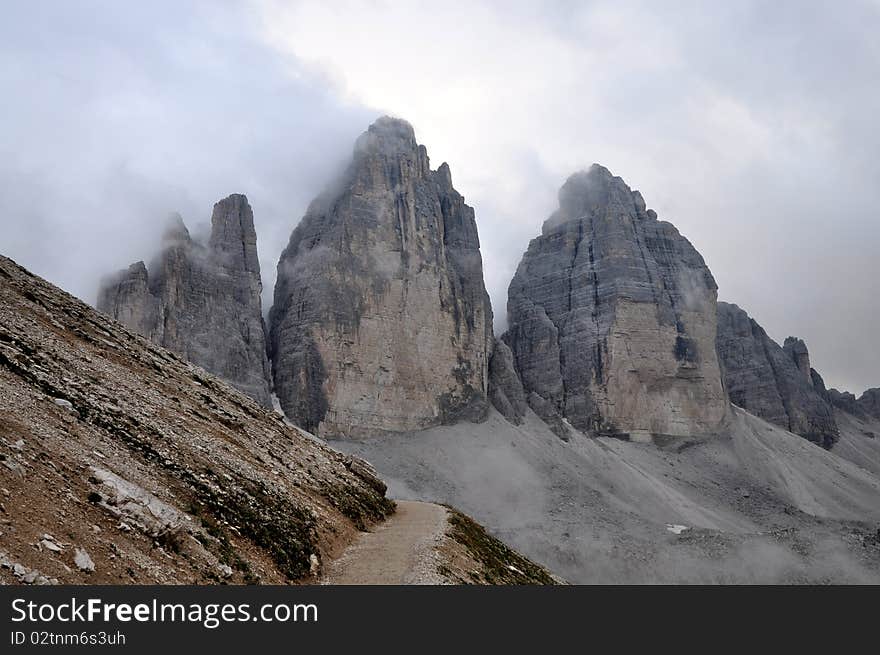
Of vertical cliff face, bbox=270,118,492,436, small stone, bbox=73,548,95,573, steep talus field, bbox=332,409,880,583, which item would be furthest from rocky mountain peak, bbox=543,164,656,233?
small stone, bbox=73,548,95,573

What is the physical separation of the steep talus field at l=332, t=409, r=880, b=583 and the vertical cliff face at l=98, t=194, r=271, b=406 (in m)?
20.0

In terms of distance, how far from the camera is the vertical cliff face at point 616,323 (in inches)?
5753

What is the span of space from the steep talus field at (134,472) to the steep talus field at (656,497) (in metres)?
59.3

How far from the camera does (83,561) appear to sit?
46.1ft

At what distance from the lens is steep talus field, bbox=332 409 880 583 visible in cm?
8250

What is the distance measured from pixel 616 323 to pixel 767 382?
53350 mm

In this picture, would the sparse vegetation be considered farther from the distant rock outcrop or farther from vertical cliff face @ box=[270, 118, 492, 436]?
the distant rock outcrop

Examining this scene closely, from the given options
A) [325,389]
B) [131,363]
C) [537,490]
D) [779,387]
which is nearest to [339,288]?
[325,389]

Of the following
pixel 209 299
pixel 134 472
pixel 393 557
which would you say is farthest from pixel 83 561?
pixel 209 299

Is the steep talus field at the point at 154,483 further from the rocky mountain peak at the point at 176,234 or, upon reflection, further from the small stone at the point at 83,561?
the rocky mountain peak at the point at 176,234

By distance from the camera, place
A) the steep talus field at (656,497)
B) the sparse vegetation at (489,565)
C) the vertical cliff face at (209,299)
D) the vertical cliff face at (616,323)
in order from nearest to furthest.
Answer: the sparse vegetation at (489,565), the steep talus field at (656,497), the vertical cliff face at (209,299), the vertical cliff face at (616,323)

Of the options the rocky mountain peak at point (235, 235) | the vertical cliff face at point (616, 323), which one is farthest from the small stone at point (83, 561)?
the vertical cliff face at point (616, 323)

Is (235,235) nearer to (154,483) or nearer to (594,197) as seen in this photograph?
(594,197)
